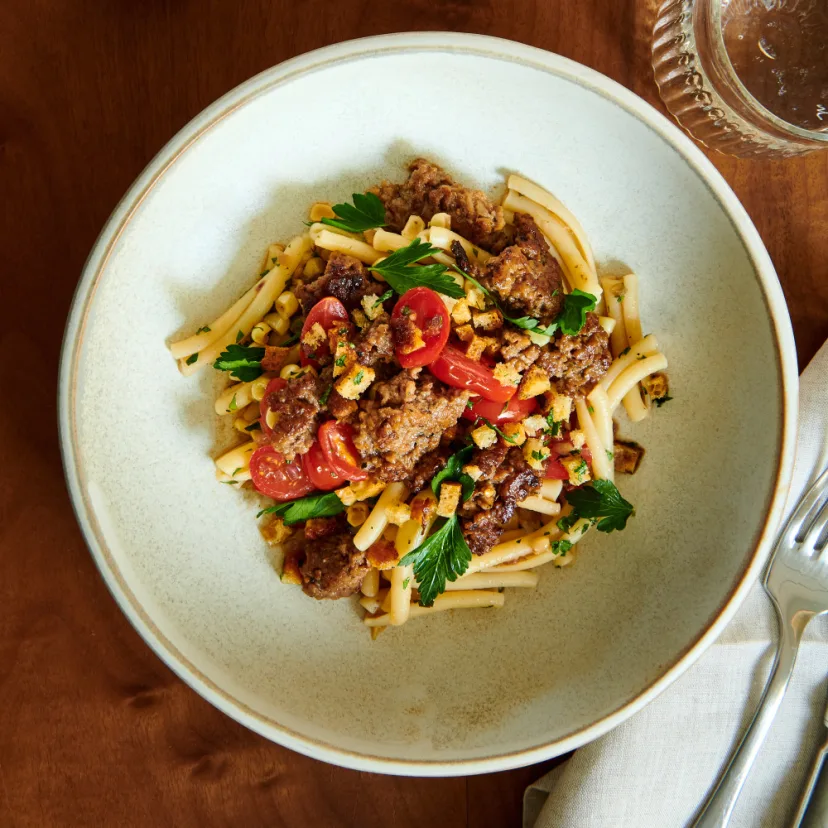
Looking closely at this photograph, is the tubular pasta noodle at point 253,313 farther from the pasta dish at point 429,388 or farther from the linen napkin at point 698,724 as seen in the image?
the linen napkin at point 698,724

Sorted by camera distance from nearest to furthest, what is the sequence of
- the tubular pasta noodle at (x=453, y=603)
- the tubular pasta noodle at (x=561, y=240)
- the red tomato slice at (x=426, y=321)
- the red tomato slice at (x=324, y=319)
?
the red tomato slice at (x=426, y=321) < the red tomato slice at (x=324, y=319) < the tubular pasta noodle at (x=561, y=240) < the tubular pasta noodle at (x=453, y=603)

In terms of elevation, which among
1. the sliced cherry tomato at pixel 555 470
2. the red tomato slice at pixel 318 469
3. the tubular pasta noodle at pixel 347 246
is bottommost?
the red tomato slice at pixel 318 469

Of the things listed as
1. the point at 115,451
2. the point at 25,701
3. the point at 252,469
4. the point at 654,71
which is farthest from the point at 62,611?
the point at 654,71

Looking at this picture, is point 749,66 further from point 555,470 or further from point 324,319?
point 324,319

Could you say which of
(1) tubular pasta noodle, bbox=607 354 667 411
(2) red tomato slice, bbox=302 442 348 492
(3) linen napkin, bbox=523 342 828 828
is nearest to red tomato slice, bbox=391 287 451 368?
(2) red tomato slice, bbox=302 442 348 492

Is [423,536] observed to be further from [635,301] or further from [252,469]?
[635,301]

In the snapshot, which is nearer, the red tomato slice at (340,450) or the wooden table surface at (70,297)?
the red tomato slice at (340,450)

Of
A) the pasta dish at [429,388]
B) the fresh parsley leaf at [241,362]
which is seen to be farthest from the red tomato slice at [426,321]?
the fresh parsley leaf at [241,362]
